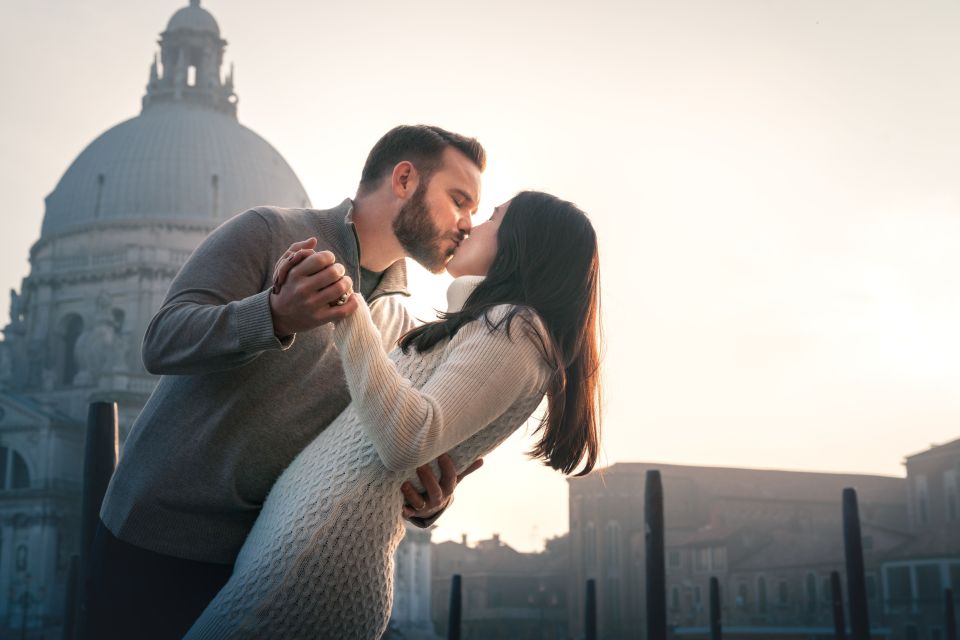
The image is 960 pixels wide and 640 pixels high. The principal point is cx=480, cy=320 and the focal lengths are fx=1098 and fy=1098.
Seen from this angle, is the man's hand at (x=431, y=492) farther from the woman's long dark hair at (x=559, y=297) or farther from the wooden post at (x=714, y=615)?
the wooden post at (x=714, y=615)

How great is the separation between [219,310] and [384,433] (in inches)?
17.2

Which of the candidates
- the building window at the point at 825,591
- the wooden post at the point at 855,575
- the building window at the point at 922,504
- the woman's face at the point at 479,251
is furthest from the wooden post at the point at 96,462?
the building window at the point at 922,504

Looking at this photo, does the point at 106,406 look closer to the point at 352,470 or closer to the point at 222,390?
the point at 222,390

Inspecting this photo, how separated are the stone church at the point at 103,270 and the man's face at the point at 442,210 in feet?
102

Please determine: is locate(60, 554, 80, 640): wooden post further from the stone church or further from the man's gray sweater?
the stone church

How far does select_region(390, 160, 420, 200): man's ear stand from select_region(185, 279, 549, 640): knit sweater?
0.58 meters

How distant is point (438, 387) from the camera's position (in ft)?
6.17

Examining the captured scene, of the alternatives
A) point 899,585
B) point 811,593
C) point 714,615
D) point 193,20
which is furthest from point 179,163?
point 714,615

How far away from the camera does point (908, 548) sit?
104 feet

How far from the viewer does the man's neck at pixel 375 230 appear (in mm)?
2529

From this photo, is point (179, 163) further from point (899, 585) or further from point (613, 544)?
point (899, 585)

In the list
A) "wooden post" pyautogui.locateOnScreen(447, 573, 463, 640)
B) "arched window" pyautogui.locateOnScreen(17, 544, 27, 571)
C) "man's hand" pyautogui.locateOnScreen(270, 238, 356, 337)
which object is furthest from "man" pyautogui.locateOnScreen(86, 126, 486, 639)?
"arched window" pyautogui.locateOnScreen(17, 544, 27, 571)

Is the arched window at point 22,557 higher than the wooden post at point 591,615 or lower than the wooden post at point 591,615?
higher

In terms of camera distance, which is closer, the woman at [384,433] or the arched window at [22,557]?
the woman at [384,433]
